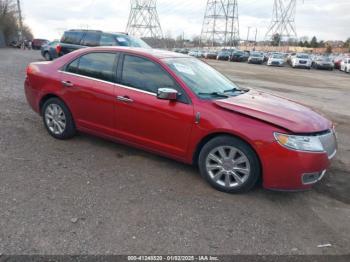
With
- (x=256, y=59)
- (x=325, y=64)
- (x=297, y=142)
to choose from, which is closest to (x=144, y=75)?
(x=297, y=142)

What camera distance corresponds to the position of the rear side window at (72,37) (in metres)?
14.6

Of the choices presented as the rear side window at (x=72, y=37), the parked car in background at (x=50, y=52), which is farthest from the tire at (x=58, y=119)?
the parked car in background at (x=50, y=52)

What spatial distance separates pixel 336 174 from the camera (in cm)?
490

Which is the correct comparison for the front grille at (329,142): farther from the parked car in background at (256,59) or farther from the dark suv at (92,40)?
the parked car in background at (256,59)

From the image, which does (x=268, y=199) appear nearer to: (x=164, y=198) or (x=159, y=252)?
(x=164, y=198)

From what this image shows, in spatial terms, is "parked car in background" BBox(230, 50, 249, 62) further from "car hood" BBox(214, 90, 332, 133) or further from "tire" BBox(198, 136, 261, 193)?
"tire" BBox(198, 136, 261, 193)

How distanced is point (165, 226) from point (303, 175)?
1615 mm

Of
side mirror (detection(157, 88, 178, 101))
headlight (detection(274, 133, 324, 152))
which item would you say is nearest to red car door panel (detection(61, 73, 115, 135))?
side mirror (detection(157, 88, 178, 101))

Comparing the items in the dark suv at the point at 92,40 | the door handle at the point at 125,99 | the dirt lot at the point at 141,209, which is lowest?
the dirt lot at the point at 141,209

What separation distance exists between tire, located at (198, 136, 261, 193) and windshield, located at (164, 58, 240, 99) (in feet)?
2.22

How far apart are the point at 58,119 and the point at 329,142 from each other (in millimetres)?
3947

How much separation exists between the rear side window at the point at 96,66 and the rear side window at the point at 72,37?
1002cm

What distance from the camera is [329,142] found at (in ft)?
13.4

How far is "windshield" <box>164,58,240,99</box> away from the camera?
441 centimetres
